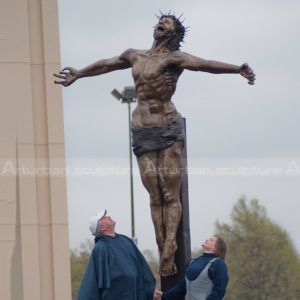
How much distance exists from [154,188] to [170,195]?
0.12 metres

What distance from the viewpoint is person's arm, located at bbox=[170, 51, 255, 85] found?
11836 mm

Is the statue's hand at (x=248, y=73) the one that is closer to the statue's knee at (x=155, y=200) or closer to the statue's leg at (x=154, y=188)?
the statue's leg at (x=154, y=188)

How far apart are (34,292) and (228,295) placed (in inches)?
231

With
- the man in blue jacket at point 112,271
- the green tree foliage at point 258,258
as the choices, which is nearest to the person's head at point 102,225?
the man in blue jacket at point 112,271

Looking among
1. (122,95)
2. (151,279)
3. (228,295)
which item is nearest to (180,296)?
(151,279)

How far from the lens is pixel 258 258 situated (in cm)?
2498

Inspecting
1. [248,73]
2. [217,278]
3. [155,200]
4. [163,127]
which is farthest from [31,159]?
[248,73]

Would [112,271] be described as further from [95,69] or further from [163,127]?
[95,69]

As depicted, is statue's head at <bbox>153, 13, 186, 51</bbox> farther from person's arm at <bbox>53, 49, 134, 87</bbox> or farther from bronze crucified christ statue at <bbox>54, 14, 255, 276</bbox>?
person's arm at <bbox>53, 49, 134, 87</bbox>

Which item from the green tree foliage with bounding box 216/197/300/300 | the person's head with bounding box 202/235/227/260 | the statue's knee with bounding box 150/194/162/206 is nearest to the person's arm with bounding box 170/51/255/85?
the statue's knee with bounding box 150/194/162/206

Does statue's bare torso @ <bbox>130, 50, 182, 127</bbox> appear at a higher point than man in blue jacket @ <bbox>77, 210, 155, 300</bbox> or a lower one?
higher

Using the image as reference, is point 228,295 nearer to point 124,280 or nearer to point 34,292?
point 34,292

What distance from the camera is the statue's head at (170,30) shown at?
12.0m

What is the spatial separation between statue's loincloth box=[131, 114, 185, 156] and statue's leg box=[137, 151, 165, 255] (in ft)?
0.16
